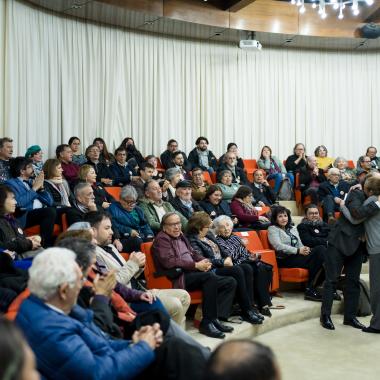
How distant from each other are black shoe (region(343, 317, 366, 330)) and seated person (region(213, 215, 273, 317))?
0.68m

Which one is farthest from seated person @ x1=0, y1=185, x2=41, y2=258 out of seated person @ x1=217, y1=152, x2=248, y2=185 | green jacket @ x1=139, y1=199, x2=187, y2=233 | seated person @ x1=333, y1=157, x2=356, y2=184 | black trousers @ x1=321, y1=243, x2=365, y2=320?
seated person @ x1=333, y1=157, x2=356, y2=184

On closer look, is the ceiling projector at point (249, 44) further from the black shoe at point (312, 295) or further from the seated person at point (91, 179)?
the black shoe at point (312, 295)

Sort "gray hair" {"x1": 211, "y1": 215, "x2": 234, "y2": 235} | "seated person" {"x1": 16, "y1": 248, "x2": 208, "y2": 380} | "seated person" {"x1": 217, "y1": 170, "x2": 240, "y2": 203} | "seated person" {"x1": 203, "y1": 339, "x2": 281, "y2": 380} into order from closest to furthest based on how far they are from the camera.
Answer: "seated person" {"x1": 203, "y1": 339, "x2": 281, "y2": 380}
"seated person" {"x1": 16, "y1": 248, "x2": 208, "y2": 380}
"gray hair" {"x1": 211, "y1": 215, "x2": 234, "y2": 235}
"seated person" {"x1": 217, "y1": 170, "x2": 240, "y2": 203}

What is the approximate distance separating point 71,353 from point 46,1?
6.40 meters

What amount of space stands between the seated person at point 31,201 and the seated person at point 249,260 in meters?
1.43

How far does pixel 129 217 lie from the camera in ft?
18.3

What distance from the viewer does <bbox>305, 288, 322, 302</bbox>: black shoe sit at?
581 centimetres

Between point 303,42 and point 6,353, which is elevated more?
point 303,42

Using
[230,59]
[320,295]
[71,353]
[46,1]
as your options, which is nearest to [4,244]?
[71,353]

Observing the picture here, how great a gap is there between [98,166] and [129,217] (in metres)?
2.01

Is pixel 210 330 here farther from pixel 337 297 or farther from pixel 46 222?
pixel 337 297

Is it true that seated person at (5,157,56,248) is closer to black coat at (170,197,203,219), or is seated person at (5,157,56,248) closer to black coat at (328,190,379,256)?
black coat at (170,197,203,219)

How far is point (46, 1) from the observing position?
24.8ft

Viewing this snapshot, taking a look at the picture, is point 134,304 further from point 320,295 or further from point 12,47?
→ point 12,47
